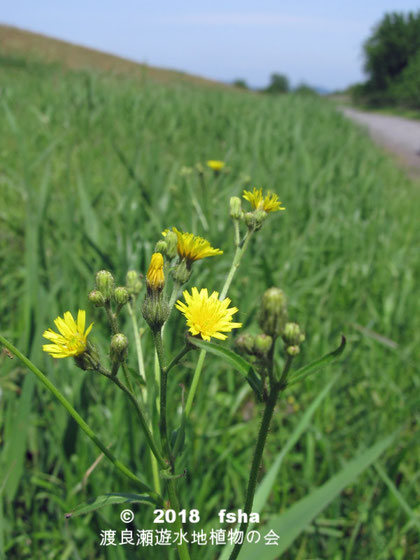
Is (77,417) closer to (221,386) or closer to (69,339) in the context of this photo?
(69,339)

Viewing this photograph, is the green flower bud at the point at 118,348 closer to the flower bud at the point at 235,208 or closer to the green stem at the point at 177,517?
the green stem at the point at 177,517

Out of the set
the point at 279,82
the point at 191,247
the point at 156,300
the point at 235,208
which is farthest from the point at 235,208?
the point at 279,82

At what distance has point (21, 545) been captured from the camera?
1056 mm

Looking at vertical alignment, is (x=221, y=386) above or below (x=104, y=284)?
below

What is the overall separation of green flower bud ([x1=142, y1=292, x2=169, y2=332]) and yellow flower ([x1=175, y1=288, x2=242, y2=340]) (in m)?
0.02

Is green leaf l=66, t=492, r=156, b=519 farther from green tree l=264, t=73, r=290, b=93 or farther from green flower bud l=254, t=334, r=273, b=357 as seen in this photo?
green tree l=264, t=73, r=290, b=93

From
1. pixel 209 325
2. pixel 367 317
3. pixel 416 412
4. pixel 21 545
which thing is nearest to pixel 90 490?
pixel 21 545

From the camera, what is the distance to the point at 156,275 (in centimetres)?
61

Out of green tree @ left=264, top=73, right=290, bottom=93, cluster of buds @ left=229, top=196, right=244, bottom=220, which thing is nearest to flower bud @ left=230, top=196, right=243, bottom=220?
cluster of buds @ left=229, top=196, right=244, bottom=220

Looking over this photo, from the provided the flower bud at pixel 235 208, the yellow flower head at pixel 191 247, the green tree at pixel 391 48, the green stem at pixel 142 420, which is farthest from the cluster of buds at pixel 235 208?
the green tree at pixel 391 48

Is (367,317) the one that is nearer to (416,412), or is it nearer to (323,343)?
(323,343)

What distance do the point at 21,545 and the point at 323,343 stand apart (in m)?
1.05

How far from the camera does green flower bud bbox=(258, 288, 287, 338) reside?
50 centimetres

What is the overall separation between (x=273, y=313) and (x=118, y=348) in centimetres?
18
